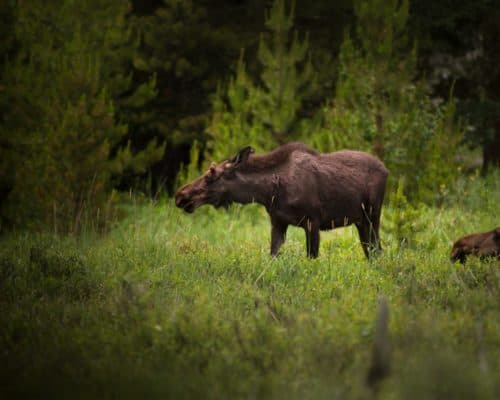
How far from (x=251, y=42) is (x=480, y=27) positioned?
590cm

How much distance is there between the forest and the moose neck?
27.4 inches

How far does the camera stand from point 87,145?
15.8 metres

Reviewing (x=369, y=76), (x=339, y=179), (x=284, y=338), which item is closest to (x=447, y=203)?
(x=369, y=76)

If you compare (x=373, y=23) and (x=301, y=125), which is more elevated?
(x=373, y=23)

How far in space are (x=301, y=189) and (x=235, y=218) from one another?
241 inches

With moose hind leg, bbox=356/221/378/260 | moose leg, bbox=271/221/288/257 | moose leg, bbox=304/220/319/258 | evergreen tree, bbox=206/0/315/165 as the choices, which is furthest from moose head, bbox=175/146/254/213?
evergreen tree, bbox=206/0/315/165

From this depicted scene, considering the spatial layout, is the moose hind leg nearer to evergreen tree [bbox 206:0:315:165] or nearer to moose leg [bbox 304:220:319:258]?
moose leg [bbox 304:220:319:258]

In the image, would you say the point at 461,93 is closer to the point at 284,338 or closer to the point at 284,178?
the point at 284,178

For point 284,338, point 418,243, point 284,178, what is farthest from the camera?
point 418,243

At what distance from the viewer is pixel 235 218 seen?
16.0 metres

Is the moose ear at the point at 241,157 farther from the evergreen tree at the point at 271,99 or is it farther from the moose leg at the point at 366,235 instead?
the evergreen tree at the point at 271,99

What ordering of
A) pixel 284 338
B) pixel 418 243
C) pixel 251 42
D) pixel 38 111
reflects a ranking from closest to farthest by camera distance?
pixel 284 338 < pixel 418 243 < pixel 38 111 < pixel 251 42

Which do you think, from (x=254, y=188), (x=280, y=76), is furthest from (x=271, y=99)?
(x=254, y=188)

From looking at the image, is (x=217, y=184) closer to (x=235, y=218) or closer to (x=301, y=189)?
(x=301, y=189)
